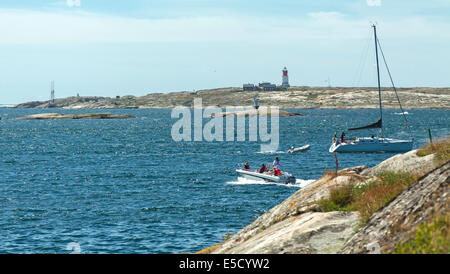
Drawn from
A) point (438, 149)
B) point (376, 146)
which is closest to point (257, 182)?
point (438, 149)

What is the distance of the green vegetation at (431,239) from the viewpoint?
7.09m

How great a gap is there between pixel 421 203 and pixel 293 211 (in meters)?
6.32

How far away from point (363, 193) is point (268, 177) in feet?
101

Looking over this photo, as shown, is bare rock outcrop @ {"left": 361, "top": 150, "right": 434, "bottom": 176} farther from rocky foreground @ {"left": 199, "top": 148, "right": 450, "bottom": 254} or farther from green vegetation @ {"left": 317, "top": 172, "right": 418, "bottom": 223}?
green vegetation @ {"left": 317, "top": 172, "right": 418, "bottom": 223}

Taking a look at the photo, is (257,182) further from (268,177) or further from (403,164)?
(403,164)

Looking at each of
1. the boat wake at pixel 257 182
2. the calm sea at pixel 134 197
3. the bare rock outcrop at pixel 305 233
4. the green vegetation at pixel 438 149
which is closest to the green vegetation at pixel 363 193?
the bare rock outcrop at pixel 305 233

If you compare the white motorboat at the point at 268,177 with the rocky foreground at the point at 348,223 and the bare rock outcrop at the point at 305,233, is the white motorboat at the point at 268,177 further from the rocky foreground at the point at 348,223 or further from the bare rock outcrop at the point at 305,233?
the bare rock outcrop at the point at 305,233

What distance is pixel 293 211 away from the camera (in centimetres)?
1473

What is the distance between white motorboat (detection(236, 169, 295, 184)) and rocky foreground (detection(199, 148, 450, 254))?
86.5 feet

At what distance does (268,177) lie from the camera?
44.0 meters

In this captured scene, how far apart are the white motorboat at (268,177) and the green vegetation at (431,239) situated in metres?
35.2
